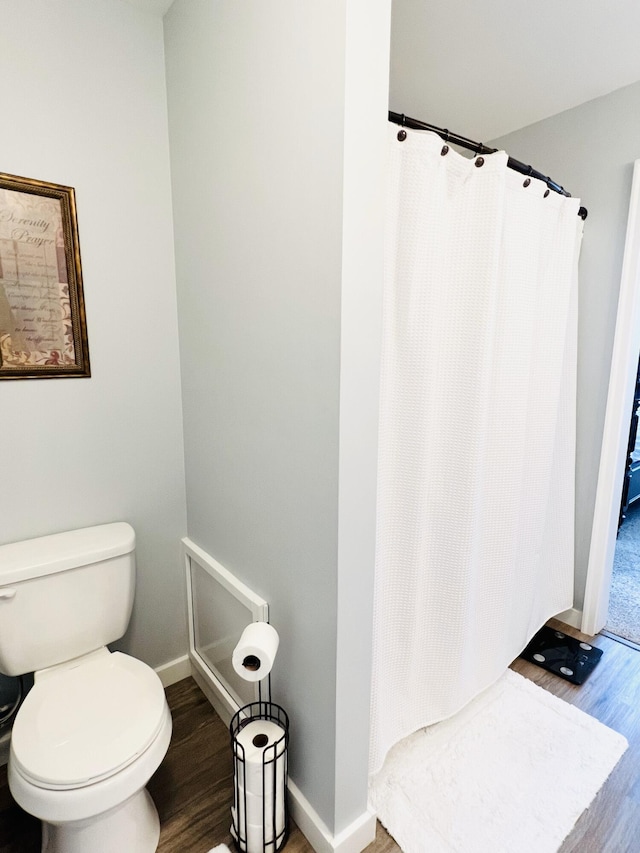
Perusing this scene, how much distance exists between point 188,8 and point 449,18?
2.78 ft

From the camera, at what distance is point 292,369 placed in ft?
3.53

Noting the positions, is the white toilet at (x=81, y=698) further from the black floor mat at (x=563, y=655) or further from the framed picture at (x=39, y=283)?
the black floor mat at (x=563, y=655)

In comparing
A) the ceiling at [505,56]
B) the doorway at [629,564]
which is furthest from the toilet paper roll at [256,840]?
the ceiling at [505,56]

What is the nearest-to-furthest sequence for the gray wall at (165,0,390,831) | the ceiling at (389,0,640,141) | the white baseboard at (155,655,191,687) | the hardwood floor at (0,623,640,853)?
1. the gray wall at (165,0,390,831)
2. the hardwood floor at (0,623,640,853)
3. the ceiling at (389,0,640,141)
4. the white baseboard at (155,655,191,687)

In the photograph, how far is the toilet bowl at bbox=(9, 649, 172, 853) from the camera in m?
0.99

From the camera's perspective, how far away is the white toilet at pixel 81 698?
1.00 meters

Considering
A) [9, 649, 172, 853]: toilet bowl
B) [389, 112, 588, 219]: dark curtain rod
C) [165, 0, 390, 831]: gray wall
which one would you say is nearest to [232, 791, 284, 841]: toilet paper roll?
[165, 0, 390, 831]: gray wall

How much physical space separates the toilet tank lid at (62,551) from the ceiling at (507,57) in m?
1.98

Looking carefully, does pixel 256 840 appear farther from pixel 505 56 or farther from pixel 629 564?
pixel 629 564

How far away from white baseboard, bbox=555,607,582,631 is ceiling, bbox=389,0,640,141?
7.87ft

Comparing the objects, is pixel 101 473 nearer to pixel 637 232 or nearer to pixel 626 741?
pixel 626 741

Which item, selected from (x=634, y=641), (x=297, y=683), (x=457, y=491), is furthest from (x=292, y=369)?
(x=634, y=641)

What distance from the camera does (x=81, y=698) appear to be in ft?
4.00

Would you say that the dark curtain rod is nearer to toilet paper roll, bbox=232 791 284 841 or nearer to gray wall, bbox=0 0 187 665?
gray wall, bbox=0 0 187 665
